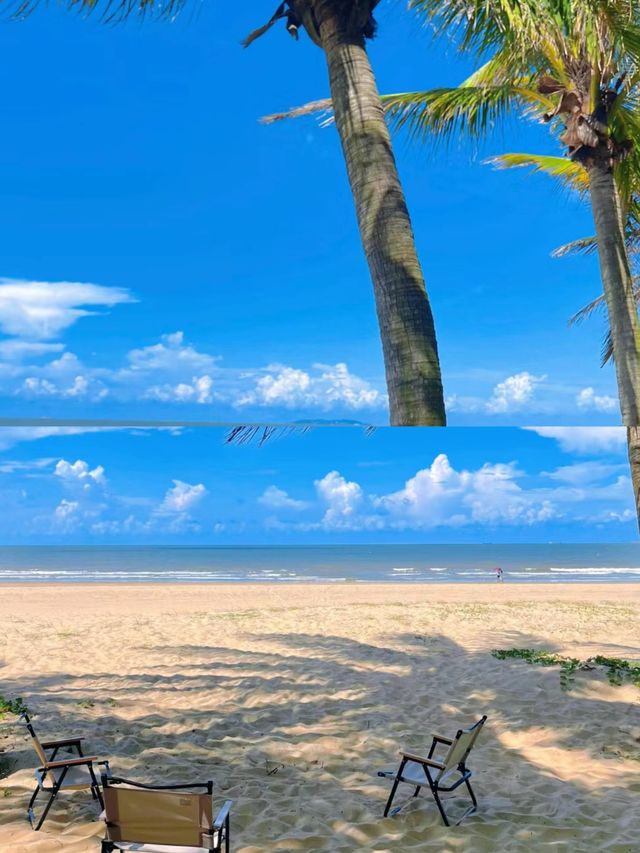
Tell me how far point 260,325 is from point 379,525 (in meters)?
97.3

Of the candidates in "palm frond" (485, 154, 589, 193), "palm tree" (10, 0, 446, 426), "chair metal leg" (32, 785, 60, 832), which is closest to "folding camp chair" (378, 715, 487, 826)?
"chair metal leg" (32, 785, 60, 832)

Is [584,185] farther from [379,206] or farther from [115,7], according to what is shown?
[115,7]

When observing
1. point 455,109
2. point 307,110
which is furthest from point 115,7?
point 455,109

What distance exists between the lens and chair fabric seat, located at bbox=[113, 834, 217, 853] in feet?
11.7

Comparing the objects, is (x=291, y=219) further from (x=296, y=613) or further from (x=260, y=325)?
(x=296, y=613)

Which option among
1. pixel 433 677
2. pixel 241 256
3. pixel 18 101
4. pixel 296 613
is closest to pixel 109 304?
pixel 241 256

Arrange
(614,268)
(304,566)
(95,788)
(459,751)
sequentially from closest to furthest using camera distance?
1. (95,788)
2. (459,751)
3. (614,268)
4. (304,566)

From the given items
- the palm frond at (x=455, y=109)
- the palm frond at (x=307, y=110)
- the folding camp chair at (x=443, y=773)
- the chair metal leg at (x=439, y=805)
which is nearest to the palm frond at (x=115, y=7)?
the palm frond at (x=307, y=110)

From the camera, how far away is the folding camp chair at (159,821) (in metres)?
3.54

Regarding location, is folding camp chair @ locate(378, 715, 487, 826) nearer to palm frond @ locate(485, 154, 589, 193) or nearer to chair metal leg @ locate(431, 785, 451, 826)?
chair metal leg @ locate(431, 785, 451, 826)

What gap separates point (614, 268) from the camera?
27.8 feet

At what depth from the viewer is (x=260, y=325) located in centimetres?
9931

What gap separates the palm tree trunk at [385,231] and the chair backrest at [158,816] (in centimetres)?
251

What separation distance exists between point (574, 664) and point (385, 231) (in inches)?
207
